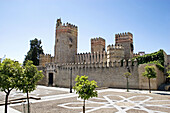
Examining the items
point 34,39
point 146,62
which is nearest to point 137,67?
point 146,62

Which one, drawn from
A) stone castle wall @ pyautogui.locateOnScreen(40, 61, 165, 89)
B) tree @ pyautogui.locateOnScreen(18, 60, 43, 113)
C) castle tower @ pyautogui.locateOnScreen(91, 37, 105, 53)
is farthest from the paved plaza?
castle tower @ pyautogui.locateOnScreen(91, 37, 105, 53)

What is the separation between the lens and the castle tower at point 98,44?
129ft

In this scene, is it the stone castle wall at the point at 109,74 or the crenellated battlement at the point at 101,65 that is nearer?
the stone castle wall at the point at 109,74

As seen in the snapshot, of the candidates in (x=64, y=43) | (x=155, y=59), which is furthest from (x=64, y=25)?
(x=155, y=59)

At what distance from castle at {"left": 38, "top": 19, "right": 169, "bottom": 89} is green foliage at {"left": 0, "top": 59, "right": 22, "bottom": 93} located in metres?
11.6

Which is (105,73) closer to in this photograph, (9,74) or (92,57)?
(92,57)

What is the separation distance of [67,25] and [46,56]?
12673 millimetres

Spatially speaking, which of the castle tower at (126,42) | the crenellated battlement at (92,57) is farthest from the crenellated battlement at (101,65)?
the castle tower at (126,42)

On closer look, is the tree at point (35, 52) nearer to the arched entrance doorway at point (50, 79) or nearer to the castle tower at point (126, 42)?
the arched entrance doorway at point (50, 79)

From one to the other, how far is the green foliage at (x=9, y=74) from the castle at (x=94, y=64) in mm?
11598

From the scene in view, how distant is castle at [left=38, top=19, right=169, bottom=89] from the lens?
21031 mm

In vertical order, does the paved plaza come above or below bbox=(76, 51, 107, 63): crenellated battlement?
below

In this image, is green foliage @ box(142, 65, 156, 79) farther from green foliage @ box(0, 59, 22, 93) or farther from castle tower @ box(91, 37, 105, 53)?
castle tower @ box(91, 37, 105, 53)

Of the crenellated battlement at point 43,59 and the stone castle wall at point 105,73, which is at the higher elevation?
the crenellated battlement at point 43,59
